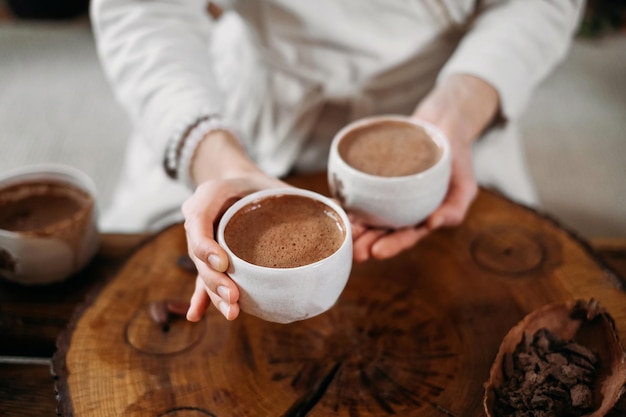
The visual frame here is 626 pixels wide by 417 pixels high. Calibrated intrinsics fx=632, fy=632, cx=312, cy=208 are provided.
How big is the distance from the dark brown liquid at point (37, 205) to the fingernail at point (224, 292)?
16.1 inches

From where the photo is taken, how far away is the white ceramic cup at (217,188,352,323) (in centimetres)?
65

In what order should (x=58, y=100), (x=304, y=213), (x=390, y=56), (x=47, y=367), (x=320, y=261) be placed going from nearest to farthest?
1. (x=320, y=261)
2. (x=304, y=213)
3. (x=47, y=367)
4. (x=390, y=56)
5. (x=58, y=100)

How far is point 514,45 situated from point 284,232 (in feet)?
1.97

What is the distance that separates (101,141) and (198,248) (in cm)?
181

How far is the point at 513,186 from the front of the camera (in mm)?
1205

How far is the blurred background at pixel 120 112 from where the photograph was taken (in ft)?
6.98

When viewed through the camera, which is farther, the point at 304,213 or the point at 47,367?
the point at 47,367

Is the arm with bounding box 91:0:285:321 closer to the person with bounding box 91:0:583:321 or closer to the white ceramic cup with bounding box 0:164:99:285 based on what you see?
the person with bounding box 91:0:583:321

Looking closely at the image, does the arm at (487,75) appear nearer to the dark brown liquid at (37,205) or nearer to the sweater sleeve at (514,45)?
the sweater sleeve at (514,45)

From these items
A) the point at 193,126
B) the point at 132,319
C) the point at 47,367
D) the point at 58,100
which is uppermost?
the point at 193,126

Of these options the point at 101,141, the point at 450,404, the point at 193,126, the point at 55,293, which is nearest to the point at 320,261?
the point at 450,404

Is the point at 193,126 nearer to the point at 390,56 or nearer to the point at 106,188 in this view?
the point at 390,56

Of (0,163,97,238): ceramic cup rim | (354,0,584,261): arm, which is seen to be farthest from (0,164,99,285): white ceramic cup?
(354,0,584,261): arm

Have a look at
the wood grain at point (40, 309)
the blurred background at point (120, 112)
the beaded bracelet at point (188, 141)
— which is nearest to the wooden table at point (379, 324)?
the wood grain at point (40, 309)
